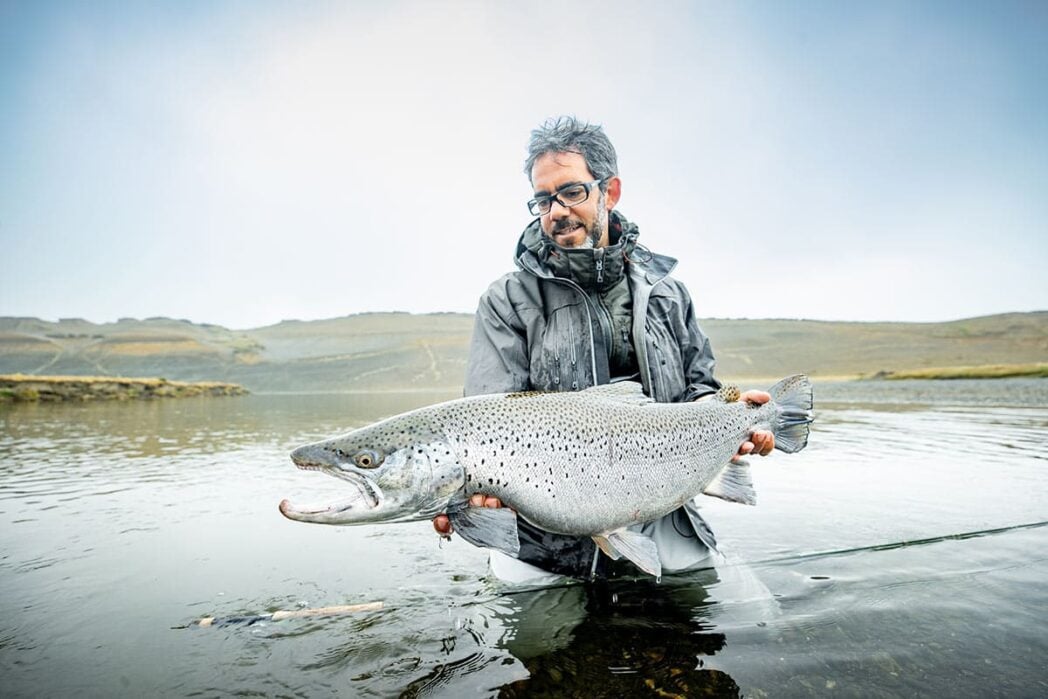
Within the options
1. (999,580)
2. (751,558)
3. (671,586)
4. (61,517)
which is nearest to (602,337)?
(671,586)

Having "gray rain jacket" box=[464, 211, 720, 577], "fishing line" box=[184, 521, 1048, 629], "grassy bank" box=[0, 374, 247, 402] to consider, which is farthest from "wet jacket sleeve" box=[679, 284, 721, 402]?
"grassy bank" box=[0, 374, 247, 402]

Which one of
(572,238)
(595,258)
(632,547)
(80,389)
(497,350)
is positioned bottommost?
(80,389)

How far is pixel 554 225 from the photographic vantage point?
12.5ft

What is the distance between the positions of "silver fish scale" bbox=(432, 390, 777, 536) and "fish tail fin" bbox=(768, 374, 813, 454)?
0.67 metres

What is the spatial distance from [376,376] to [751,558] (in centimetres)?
6415

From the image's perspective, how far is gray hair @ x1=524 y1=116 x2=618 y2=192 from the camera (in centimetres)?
387

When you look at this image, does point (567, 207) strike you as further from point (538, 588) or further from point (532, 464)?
point (538, 588)

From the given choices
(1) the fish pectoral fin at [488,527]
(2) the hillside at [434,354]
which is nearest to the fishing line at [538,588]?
(1) the fish pectoral fin at [488,527]

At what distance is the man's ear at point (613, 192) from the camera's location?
4125 mm

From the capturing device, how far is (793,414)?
373 cm

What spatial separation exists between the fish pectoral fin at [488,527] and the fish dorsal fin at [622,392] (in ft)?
2.79

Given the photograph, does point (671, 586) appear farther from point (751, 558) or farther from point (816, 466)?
point (816, 466)

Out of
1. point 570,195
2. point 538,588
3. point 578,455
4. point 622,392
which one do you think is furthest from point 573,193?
point 538,588

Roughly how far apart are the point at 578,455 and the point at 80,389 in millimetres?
33777
